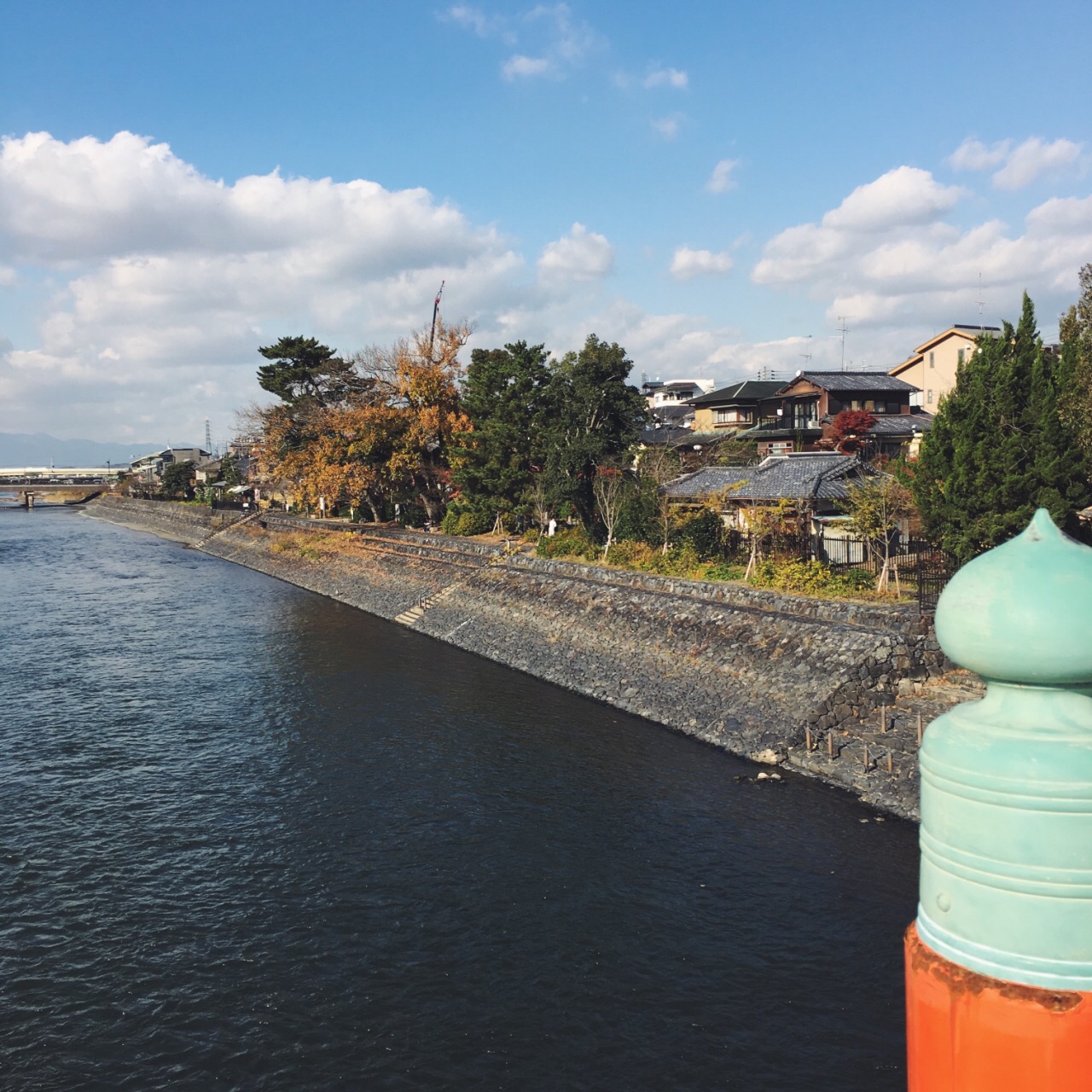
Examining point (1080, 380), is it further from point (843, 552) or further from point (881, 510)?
point (843, 552)

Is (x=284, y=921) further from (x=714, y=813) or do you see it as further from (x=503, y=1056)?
(x=714, y=813)

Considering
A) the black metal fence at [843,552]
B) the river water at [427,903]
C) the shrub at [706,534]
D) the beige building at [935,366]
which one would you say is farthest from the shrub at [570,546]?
the beige building at [935,366]

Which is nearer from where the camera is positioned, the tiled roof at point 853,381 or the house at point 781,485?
the house at point 781,485

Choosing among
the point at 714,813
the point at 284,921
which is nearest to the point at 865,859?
the point at 714,813

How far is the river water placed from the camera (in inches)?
461

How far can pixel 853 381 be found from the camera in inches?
2260

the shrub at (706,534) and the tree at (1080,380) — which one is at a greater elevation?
the tree at (1080,380)

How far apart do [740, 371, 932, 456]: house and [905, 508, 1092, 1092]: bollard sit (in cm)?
5353

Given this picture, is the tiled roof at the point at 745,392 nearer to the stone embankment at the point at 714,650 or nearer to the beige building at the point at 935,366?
the beige building at the point at 935,366

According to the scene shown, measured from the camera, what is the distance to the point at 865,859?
655 inches

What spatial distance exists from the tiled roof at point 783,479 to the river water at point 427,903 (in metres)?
12.5

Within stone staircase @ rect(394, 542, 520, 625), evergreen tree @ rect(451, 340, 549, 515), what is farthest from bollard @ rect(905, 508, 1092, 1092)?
evergreen tree @ rect(451, 340, 549, 515)

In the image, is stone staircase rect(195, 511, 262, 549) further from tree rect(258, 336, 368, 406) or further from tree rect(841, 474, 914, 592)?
tree rect(841, 474, 914, 592)

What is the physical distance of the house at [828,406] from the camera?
5506 centimetres
